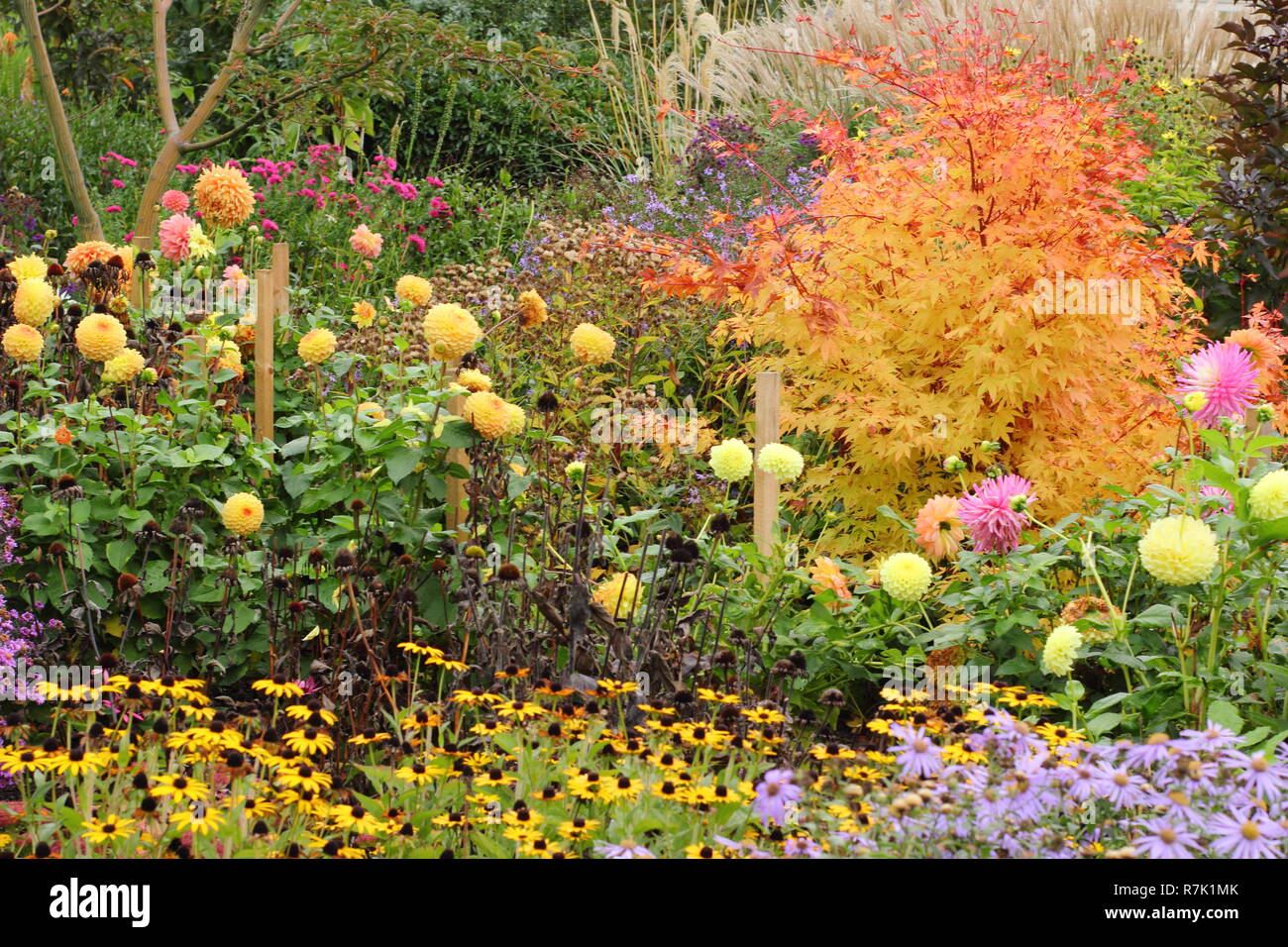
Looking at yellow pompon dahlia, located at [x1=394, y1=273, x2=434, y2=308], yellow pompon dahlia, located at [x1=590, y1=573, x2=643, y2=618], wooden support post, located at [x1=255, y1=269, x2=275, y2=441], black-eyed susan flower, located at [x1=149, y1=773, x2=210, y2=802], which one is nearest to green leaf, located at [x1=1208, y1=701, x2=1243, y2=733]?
yellow pompon dahlia, located at [x1=590, y1=573, x2=643, y2=618]

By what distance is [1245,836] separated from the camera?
1713 millimetres

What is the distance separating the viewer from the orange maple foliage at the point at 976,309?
150 inches

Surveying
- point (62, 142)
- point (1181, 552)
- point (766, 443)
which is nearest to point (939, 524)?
point (1181, 552)

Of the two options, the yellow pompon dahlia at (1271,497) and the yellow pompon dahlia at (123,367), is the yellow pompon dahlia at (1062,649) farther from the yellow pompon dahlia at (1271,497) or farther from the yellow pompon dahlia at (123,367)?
the yellow pompon dahlia at (123,367)

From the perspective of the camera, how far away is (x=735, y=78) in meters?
10.3

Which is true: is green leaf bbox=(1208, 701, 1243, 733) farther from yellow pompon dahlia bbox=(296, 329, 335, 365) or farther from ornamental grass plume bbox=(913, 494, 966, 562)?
yellow pompon dahlia bbox=(296, 329, 335, 365)

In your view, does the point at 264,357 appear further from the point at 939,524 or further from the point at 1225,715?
the point at 1225,715

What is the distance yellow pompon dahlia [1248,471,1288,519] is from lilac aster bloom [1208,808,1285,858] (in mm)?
874

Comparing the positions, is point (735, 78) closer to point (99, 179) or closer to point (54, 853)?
point (99, 179)

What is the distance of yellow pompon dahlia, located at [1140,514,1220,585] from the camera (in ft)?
8.29

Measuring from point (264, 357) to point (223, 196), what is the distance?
0.51 m

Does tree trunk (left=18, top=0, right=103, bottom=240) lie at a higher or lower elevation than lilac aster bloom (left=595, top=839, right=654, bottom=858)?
higher

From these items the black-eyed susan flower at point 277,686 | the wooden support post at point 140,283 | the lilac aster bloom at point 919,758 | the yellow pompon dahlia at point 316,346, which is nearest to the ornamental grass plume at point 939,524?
the lilac aster bloom at point 919,758
